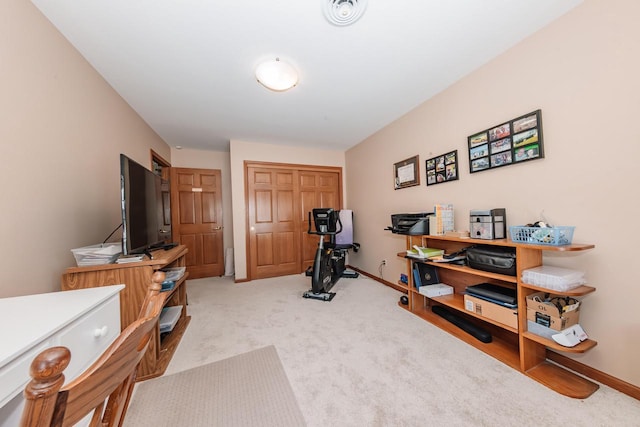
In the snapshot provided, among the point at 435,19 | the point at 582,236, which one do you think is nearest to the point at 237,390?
the point at 582,236

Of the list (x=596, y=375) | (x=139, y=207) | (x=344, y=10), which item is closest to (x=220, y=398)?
(x=139, y=207)

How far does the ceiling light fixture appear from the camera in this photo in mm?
1954

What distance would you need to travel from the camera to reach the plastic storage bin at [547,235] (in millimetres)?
1466

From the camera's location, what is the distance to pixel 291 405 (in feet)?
4.54

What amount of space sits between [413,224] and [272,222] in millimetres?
2553

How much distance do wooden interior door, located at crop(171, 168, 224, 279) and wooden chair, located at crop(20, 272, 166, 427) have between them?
395cm

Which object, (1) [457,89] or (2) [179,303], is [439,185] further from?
(2) [179,303]

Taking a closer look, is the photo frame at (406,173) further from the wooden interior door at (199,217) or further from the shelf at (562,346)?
the wooden interior door at (199,217)

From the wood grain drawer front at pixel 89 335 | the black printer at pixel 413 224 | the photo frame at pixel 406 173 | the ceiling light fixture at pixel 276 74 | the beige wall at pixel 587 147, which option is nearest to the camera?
the wood grain drawer front at pixel 89 335

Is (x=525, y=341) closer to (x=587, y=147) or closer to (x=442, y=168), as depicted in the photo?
(x=587, y=147)

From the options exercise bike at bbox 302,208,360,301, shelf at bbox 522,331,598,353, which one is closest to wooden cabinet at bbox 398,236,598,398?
shelf at bbox 522,331,598,353

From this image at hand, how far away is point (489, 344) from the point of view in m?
1.91

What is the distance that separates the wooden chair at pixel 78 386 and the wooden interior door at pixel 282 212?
3.48 metres

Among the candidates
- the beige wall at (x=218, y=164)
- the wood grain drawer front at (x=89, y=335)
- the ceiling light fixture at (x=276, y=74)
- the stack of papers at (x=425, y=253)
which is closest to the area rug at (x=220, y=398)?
the wood grain drawer front at (x=89, y=335)
